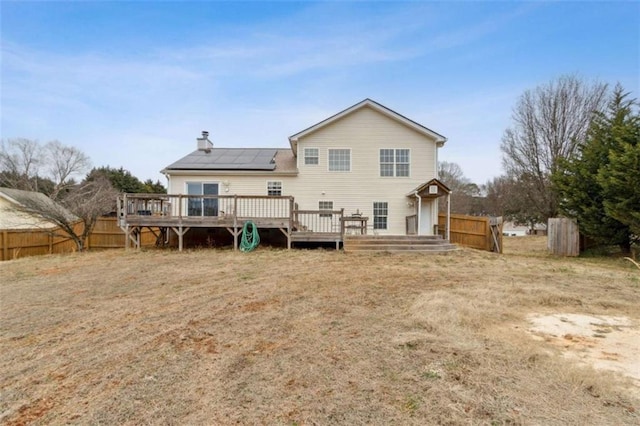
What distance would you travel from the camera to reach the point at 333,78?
59.2ft

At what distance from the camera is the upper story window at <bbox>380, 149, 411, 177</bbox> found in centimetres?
1477

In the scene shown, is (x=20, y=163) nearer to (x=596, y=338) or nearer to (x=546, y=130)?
(x=596, y=338)

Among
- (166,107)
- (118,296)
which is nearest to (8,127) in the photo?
(166,107)

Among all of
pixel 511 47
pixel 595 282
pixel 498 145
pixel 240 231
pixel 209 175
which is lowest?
pixel 595 282

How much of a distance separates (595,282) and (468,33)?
11113 millimetres

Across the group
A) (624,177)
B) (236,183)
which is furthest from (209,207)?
(624,177)

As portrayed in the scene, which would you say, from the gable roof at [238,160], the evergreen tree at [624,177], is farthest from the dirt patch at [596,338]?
the gable roof at [238,160]

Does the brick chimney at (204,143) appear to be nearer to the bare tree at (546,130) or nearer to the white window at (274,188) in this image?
the white window at (274,188)

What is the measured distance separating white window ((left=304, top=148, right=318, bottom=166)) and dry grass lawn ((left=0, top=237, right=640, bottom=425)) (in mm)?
8368

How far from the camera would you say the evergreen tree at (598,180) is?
10.9 m

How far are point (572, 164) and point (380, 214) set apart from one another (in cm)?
740

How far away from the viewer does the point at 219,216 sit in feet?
41.8

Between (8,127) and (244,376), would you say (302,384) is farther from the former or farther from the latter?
(8,127)

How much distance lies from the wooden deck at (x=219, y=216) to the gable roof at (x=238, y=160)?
1.81 metres
